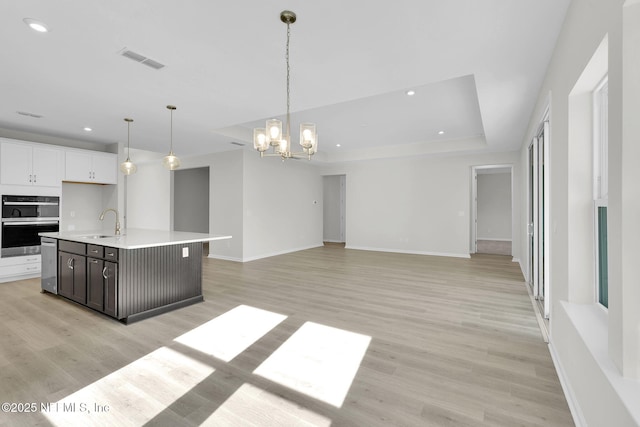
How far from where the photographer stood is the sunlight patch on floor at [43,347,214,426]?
1.85 metres

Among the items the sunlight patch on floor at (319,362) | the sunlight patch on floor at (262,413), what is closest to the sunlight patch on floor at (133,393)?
the sunlight patch on floor at (262,413)

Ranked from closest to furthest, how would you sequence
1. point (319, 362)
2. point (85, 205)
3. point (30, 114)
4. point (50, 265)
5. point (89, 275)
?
point (319, 362) < point (89, 275) < point (50, 265) < point (30, 114) < point (85, 205)

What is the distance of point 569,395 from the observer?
197 centimetres

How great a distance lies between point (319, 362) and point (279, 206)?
19.5 ft

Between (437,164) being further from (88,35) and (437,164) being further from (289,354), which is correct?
(88,35)

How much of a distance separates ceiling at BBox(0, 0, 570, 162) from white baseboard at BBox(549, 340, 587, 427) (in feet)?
8.43

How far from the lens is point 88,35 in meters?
2.51

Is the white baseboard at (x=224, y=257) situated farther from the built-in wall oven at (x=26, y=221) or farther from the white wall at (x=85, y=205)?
the built-in wall oven at (x=26, y=221)

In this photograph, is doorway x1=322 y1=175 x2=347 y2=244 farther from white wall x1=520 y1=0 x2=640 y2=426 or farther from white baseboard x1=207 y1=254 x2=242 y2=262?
white wall x1=520 y1=0 x2=640 y2=426

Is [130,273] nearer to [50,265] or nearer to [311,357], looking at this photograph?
[50,265]

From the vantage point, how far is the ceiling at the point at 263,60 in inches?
86.4

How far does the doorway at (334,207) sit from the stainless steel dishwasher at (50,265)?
759cm

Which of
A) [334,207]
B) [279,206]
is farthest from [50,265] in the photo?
[334,207]

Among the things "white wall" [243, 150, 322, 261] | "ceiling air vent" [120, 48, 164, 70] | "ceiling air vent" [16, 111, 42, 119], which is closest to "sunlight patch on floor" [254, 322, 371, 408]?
"ceiling air vent" [120, 48, 164, 70]
